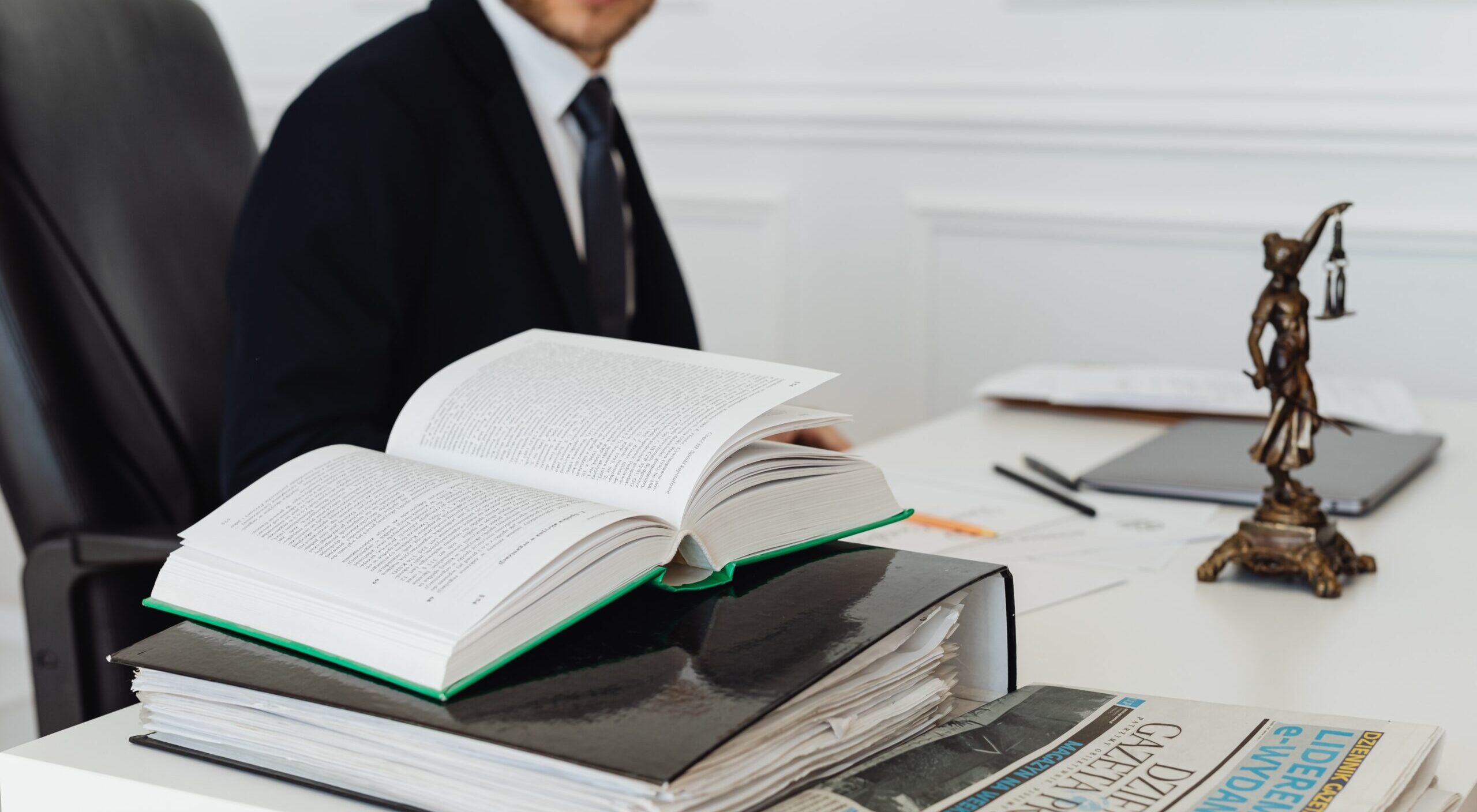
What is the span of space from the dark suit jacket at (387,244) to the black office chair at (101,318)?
0.09 metres

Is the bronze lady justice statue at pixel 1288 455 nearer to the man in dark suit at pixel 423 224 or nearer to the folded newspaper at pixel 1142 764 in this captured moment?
the folded newspaper at pixel 1142 764

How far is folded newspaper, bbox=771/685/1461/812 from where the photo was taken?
0.54 m

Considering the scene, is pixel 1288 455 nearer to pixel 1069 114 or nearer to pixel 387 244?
pixel 387 244

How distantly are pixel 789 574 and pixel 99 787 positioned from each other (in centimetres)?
32

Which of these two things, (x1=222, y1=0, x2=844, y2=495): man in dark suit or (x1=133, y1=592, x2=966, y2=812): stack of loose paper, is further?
(x1=222, y1=0, x2=844, y2=495): man in dark suit

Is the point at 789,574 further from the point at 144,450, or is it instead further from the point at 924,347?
the point at 924,347

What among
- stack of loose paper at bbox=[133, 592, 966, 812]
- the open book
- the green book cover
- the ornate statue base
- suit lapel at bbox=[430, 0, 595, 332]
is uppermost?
suit lapel at bbox=[430, 0, 595, 332]

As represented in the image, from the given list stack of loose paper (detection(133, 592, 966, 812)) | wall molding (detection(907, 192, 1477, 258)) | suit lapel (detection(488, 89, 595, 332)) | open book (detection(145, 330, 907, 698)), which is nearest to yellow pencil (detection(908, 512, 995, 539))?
open book (detection(145, 330, 907, 698))

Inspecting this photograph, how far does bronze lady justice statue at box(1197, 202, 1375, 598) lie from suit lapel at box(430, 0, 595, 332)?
2.39 feet

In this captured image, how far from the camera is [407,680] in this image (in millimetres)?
547

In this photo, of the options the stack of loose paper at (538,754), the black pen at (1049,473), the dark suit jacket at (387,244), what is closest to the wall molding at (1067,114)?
the dark suit jacket at (387,244)

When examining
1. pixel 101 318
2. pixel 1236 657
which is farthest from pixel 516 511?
pixel 101 318

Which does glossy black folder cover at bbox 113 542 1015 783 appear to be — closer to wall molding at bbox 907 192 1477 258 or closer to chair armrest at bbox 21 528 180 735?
chair armrest at bbox 21 528 180 735

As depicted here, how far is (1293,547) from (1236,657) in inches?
6.5
